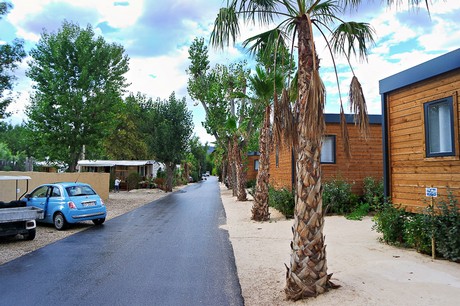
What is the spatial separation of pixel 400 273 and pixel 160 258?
182 inches

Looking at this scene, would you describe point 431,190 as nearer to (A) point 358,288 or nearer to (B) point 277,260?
(A) point 358,288

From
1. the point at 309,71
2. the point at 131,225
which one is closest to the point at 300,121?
the point at 309,71

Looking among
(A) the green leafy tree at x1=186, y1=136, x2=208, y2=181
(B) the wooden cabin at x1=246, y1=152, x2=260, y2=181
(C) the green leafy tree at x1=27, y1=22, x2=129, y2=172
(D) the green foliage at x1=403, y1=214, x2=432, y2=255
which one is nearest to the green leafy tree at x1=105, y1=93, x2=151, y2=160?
(B) the wooden cabin at x1=246, y1=152, x2=260, y2=181

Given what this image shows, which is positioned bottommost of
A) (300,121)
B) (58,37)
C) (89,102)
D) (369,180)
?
(369,180)

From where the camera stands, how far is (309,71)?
513cm

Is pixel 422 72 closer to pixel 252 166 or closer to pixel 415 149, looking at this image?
pixel 415 149

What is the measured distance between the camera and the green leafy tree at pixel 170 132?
3219 centimetres

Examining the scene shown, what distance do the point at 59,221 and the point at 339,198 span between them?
9.89 m

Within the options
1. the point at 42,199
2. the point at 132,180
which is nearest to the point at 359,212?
the point at 42,199

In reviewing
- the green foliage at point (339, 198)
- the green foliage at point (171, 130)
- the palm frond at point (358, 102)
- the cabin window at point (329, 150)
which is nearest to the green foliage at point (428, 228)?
the palm frond at point (358, 102)

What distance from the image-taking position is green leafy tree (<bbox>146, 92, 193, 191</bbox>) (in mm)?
32188

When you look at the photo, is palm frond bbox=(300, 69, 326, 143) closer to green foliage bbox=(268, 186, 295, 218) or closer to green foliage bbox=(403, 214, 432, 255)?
green foliage bbox=(403, 214, 432, 255)

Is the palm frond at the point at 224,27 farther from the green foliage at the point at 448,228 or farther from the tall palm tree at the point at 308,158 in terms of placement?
the green foliage at the point at 448,228

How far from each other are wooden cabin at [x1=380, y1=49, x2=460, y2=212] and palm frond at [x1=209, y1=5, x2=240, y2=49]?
4.61m
